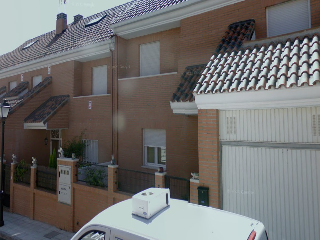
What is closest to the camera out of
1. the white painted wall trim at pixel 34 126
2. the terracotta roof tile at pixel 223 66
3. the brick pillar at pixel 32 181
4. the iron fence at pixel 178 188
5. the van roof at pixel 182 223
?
the van roof at pixel 182 223

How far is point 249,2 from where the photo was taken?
22.1ft

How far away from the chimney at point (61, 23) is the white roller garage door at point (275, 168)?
46.7 feet

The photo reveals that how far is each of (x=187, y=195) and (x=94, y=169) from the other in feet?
11.4

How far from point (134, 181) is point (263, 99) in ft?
15.9

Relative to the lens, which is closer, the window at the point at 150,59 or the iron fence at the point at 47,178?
the iron fence at the point at 47,178

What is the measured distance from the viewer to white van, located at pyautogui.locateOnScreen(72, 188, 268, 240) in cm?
252

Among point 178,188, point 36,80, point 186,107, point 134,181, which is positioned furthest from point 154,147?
point 36,80

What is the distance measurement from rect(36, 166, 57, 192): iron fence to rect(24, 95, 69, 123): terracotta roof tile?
→ 244cm

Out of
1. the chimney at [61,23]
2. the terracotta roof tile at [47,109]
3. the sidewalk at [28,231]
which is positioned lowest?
the sidewalk at [28,231]

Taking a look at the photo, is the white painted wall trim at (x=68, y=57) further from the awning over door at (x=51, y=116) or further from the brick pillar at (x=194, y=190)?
the brick pillar at (x=194, y=190)

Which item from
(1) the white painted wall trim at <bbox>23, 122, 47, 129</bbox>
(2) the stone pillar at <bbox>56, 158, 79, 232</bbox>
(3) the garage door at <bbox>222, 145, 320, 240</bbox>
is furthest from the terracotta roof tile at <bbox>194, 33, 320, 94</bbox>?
(1) the white painted wall trim at <bbox>23, 122, 47, 129</bbox>

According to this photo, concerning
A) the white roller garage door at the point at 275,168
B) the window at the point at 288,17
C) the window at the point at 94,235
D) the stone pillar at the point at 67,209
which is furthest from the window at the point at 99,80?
the window at the point at 94,235

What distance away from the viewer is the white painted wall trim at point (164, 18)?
7293 millimetres

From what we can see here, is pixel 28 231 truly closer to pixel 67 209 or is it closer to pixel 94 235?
pixel 67 209
